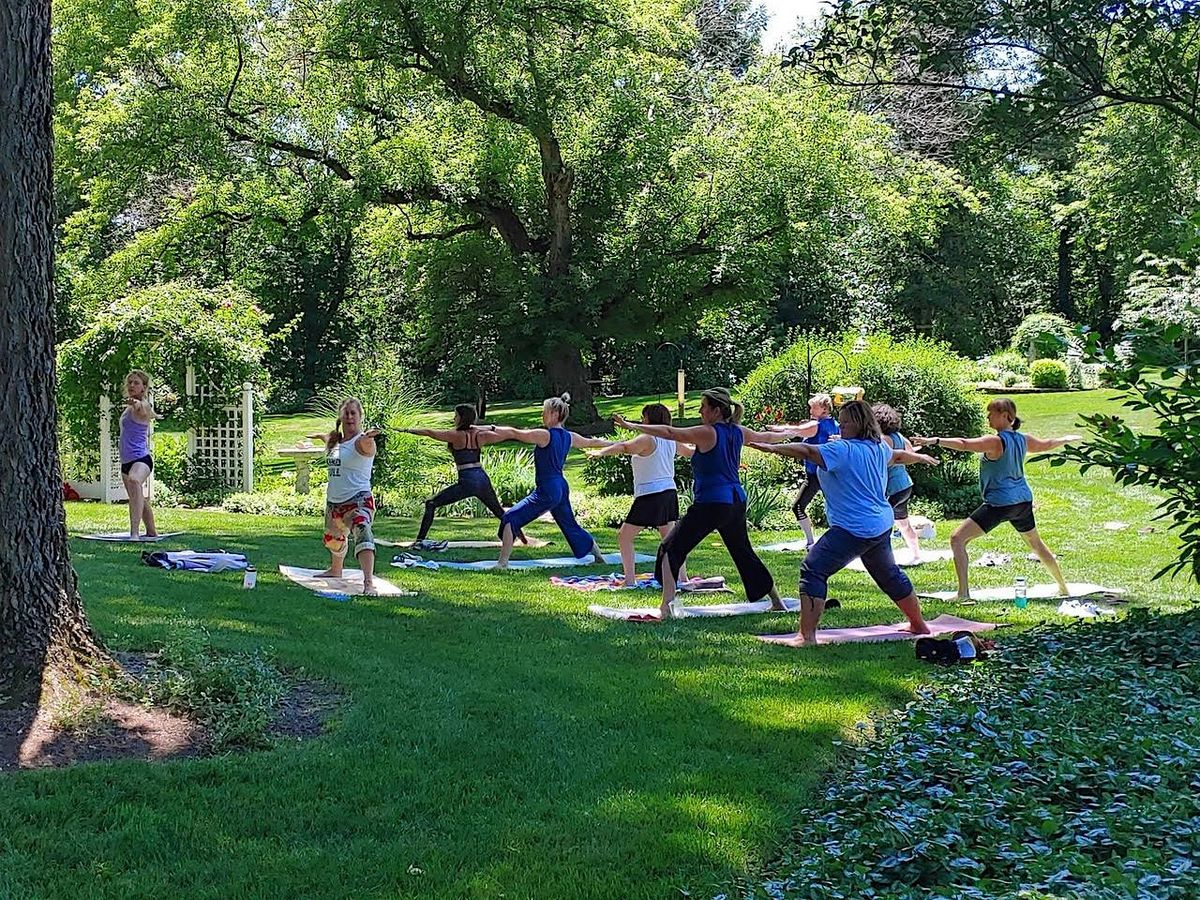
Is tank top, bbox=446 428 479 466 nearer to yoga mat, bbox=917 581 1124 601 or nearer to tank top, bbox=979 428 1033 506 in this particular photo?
yoga mat, bbox=917 581 1124 601

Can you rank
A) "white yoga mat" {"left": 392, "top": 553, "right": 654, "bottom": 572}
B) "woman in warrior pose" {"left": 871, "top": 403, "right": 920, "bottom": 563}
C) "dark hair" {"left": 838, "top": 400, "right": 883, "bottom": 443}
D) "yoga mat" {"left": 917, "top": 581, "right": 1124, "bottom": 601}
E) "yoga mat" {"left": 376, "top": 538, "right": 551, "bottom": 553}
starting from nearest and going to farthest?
"dark hair" {"left": 838, "top": 400, "right": 883, "bottom": 443}
"yoga mat" {"left": 917, "top": 581, "right": 1124, "bottom": 601}
"woman in warrior pose" {"left": 871, "top": 403, "right": 920, "bottom": 563}
"white yoga mat" {"left": 392, "top": 553, "right": 654, "bottom": 572}
"yoga mat" {"left": 376, "top": 538, "right": 551, "bottom": 553}

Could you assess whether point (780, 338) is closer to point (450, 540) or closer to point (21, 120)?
point (450, 540)

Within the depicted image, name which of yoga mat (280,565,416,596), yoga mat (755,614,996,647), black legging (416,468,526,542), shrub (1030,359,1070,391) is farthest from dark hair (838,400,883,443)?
shrub (1030,359,1070,391)

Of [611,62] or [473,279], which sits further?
[473,279]

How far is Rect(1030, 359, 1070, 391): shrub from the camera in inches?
1240

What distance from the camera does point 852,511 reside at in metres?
7.66

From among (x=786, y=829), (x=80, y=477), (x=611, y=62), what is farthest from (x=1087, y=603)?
(x=611, y=62)

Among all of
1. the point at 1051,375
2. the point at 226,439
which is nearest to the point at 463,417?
the point at 226,439

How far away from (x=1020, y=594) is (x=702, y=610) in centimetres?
268

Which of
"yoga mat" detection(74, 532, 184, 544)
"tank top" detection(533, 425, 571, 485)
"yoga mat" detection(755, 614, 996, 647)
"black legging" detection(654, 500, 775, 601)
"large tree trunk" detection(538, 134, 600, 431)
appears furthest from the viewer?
"large tree trunk" detection(538, 134, 600, 431)

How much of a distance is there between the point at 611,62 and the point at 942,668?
63.1ft

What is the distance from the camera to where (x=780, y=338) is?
36.2 metres

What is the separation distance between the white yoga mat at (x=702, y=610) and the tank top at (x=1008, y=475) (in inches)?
67.4

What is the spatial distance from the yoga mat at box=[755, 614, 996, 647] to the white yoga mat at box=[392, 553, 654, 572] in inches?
153
